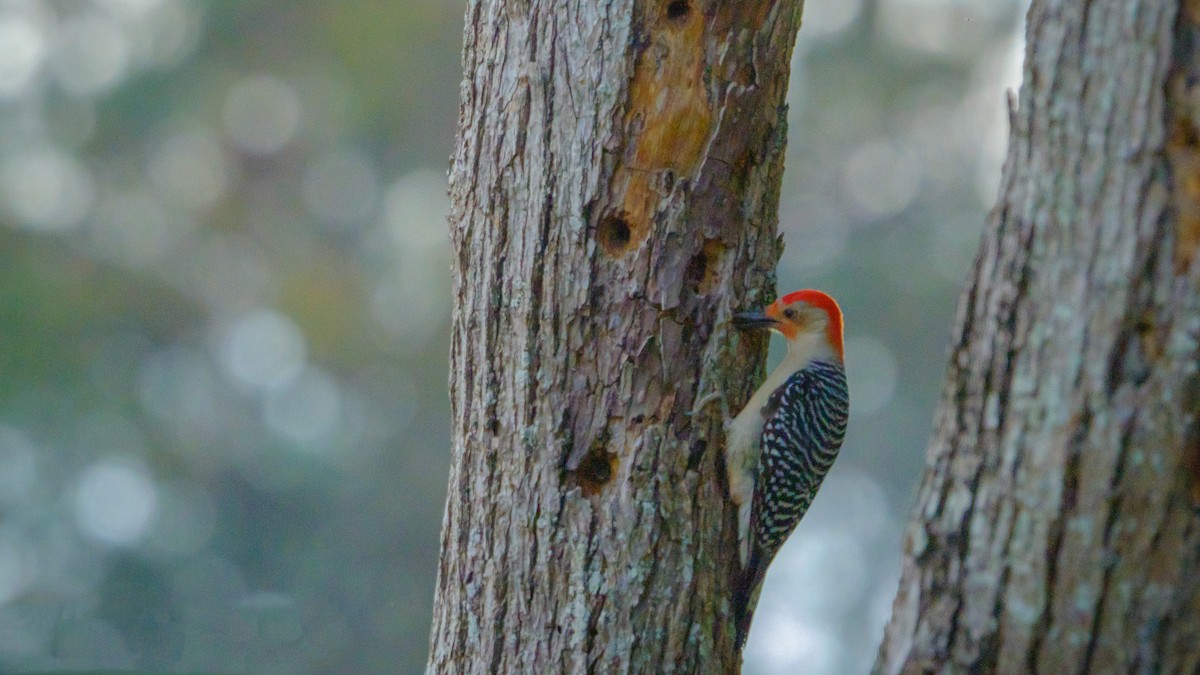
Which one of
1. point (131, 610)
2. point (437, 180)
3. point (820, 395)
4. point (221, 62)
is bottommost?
point (131, 610)

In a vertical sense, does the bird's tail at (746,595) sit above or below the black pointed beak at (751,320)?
below

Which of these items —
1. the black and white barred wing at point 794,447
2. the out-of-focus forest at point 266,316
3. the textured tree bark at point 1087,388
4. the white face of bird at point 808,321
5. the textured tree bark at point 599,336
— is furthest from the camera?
the out-of-focus forest at point 266,316

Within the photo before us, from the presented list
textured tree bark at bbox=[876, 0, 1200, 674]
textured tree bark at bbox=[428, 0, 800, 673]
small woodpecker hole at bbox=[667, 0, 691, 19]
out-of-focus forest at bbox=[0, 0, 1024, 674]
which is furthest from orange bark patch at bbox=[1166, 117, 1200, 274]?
out-of-focus forest at bbox=[0, 0, 1024, 674]

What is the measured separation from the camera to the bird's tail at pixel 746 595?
11.8 ft

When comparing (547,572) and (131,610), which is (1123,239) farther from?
(131,610)

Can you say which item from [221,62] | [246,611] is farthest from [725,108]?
[221,62]

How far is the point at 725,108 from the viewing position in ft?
11.6

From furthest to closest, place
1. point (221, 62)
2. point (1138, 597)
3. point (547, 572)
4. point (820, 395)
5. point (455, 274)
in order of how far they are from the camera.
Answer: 1. point (221, 62)
2. point (820, 395)
3. point (455, 274)
4. point (547, 572)
5. point (1138, 597)

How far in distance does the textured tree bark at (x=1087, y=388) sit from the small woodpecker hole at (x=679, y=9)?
1.28 m

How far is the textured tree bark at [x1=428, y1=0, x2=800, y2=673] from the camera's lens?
337cm

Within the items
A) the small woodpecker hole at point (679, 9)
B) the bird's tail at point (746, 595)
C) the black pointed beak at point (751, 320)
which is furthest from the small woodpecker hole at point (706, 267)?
the bird's tail at point (746, 595)

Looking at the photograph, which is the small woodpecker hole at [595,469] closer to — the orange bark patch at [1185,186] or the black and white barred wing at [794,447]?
the black and white barred wing at [794,447]

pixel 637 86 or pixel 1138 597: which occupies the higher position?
pixel 637 86

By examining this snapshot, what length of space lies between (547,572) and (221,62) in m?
11.5
